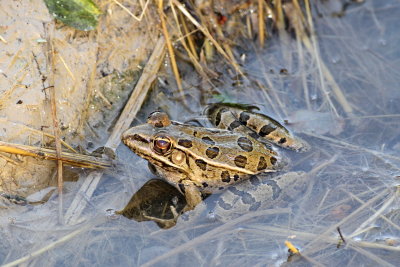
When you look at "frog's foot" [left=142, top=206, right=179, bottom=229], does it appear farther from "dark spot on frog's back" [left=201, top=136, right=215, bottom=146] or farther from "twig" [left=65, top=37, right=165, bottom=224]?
"dark spot on frog's back" [left=201, top=136, right=215, bottom=146]

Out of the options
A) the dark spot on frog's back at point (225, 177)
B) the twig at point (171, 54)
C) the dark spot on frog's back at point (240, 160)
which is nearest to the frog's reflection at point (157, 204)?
the dark spot on frog's back at point (225, 177)

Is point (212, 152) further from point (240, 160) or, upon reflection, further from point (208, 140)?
point (240, 160)

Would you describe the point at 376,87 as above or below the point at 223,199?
above

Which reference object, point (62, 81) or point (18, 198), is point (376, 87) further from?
point (18, 198)

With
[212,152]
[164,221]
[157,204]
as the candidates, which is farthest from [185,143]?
[164,221]

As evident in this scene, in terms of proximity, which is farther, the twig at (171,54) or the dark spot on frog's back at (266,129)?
the twig at (171,54)


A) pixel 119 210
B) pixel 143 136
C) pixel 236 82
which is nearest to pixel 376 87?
pixel 236 82

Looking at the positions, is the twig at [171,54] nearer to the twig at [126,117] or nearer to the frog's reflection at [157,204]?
the twig at [126,117]

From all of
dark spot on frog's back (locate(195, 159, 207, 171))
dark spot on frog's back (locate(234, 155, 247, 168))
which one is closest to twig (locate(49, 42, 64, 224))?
dark spot on frog's back (locate(195, 159, 207, 171))
